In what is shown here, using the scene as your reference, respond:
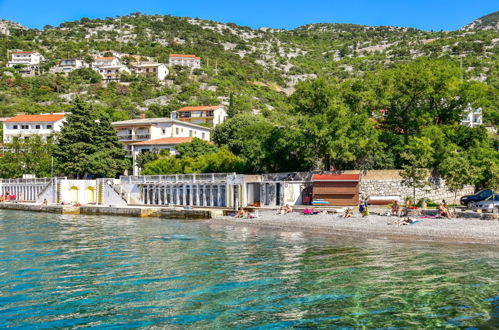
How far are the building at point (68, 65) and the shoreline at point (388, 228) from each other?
147 metres

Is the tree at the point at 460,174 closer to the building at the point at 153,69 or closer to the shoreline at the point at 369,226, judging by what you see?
the shoreline at the point at 369,226

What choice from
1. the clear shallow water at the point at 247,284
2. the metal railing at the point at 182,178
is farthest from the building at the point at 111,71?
the clear shallow water at the point at 247,284

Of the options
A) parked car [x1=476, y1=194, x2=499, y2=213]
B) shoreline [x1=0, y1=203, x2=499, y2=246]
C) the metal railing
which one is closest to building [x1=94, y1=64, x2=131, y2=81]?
the metal railing

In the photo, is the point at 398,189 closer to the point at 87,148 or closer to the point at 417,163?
the point at 417,163

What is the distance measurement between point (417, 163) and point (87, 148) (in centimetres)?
4888

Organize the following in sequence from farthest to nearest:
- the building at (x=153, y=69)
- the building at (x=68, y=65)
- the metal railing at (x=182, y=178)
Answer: the building at (x=68, y=65)
the building at (x=153, y=69)
the metal railing at (x=182, y=178)

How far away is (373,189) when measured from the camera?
45844mm

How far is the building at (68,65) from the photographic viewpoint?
535ft

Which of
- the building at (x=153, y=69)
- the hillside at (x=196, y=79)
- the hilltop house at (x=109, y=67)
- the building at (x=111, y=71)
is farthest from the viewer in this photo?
the building at (x=153, y=69)


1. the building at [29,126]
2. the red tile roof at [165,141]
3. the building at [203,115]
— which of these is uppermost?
the building at [203,115]

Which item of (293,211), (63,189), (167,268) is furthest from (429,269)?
(63,189)

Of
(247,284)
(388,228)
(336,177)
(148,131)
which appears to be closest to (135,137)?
(148,131)

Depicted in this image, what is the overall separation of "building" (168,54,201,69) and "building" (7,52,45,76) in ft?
163

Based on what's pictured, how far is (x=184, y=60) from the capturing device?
585ft
